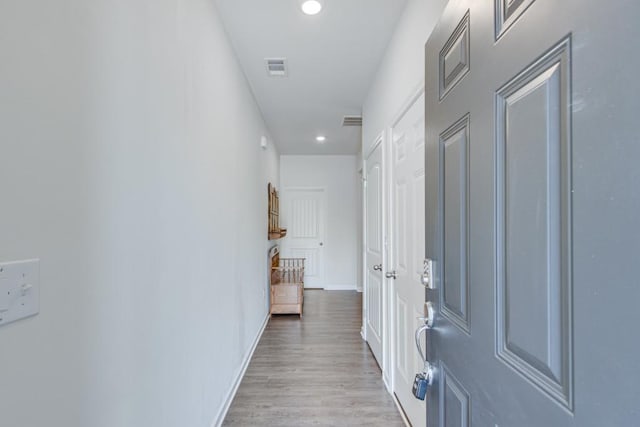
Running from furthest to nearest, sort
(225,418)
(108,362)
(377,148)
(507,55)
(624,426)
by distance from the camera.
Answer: (377,148) < (225,418) < (108,362) < (507,55) < (624,426)

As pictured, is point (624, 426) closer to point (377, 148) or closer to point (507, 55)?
point (507, 55)

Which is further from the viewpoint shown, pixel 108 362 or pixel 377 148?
pixel 377 148

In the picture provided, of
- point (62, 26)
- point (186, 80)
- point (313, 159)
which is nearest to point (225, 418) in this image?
point (186, 80)

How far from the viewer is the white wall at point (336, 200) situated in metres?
6.60

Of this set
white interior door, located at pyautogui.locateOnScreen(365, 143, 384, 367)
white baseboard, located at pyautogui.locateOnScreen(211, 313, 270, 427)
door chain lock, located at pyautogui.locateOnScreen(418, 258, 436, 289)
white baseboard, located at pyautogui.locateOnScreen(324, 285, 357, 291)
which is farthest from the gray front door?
white baseboard, located at pyautogui.locateOnScreen(324, 285, 357, 291)

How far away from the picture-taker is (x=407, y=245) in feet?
6.97

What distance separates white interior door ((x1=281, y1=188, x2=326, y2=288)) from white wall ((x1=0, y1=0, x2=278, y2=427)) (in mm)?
4600

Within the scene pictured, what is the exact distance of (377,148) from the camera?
9.77 ft

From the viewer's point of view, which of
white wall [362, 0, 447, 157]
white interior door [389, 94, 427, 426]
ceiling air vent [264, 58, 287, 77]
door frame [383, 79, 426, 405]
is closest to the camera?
white wall [362, 0, 447, 157]

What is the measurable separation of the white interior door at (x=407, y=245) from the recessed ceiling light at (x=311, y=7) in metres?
0.85

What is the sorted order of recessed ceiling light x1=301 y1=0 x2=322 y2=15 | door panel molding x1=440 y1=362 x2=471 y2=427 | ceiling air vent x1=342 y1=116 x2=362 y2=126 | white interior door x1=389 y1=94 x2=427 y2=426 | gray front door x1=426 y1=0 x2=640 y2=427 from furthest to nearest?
ceiling air vent x1=342 y1=116 x2=362 y2=126, recessed ceiling light x1=301 y1=0 x2=322 y2=15, white interior door x1=389 y1=94 x2=427 y2=426, door panel molding x1=440 y1=362 x2=471 y2=427, gray front door x1=426 y1=0 x2=640 y2=427

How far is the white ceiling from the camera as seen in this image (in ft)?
6.96

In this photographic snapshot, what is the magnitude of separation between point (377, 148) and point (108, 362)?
2.52 meters

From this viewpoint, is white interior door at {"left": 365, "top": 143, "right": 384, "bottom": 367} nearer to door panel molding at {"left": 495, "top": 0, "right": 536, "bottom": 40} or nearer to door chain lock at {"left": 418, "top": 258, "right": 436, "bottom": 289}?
door chain lock at {"left": 418, "top": 258, "right": 436, "bottom": 289}
